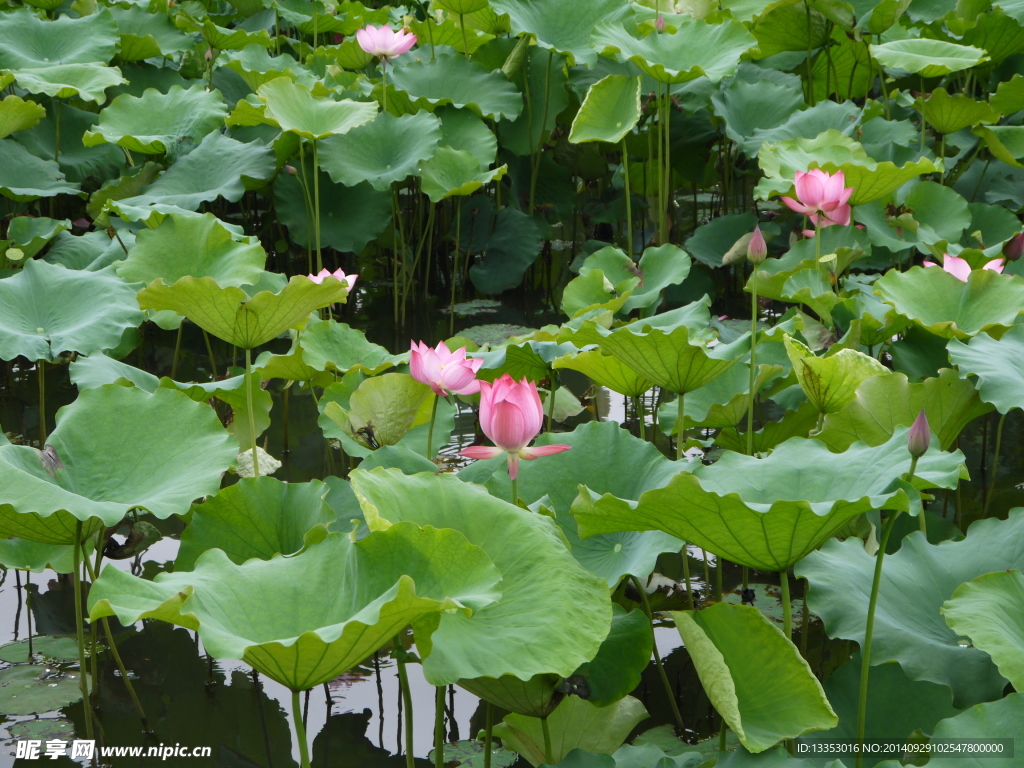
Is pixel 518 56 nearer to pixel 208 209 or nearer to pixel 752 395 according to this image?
pixel 208 209

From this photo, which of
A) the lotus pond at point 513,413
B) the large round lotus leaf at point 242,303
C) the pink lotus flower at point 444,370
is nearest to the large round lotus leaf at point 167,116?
the lotus pond at point 513,413

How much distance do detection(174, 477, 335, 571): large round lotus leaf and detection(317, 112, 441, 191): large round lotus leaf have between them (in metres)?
1.83

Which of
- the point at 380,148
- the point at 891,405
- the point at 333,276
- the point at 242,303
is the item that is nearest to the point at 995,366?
the point at 891,405

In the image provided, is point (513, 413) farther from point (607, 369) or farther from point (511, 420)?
point (607, 369)

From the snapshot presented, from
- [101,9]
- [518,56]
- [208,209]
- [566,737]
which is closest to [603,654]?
[566,737]

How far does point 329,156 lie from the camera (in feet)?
10.5

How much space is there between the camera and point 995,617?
111 cm

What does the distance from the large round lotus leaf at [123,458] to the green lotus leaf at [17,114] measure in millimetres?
1992

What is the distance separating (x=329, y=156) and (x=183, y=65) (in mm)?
1539

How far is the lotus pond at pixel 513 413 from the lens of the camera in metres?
1.07

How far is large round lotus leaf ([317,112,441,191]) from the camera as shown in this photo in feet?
10.2

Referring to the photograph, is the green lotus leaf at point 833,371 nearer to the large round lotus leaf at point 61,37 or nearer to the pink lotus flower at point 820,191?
the pink lotus flower at point 820,191

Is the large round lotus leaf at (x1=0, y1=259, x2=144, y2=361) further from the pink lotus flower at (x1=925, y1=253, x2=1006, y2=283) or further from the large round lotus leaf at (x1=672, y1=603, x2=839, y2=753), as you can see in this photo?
the pink lotus flower at (x1=925, y1=253, x2=1006, y2=283)

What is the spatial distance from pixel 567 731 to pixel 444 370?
555 mm
